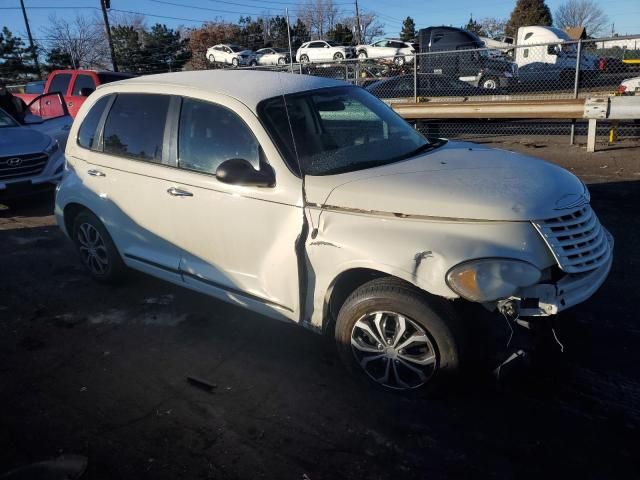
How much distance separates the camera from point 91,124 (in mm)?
4598

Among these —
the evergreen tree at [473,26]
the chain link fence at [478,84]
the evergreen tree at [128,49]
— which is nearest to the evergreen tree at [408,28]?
the evergreen tree at [473,26]

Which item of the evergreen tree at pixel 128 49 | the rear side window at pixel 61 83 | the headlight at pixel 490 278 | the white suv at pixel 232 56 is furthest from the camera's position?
the evergreen tree at pixel 128 49

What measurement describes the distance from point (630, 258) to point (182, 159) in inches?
161

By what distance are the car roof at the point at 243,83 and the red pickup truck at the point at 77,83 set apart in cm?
934

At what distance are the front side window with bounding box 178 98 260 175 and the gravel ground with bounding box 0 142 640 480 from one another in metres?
1.29

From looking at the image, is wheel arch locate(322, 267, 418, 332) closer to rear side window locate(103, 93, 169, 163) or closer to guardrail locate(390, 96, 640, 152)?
rear side window locate(103, 93, 169, 163)

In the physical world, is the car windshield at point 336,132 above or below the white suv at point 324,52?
below

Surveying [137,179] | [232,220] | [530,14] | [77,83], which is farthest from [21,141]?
→ [530,14]

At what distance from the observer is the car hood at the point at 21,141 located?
25.3 ft

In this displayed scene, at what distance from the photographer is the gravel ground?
260cm

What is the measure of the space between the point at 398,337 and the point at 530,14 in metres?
59.5

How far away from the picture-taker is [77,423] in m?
2.98

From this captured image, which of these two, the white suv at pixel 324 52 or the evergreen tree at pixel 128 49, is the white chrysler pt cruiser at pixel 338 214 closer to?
the white suv at pixel 324 52

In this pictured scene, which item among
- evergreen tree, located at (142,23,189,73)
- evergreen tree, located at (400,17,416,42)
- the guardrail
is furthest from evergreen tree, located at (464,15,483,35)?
the guardrail
